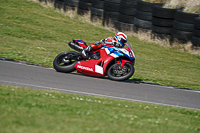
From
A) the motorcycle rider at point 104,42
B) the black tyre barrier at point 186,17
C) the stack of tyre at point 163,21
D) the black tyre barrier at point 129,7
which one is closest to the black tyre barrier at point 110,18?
the black tyre barrier at point 129,7

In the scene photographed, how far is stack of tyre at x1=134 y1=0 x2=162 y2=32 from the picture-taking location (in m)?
18.4

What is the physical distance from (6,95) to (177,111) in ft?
13.4

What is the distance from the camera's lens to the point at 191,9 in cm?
1908

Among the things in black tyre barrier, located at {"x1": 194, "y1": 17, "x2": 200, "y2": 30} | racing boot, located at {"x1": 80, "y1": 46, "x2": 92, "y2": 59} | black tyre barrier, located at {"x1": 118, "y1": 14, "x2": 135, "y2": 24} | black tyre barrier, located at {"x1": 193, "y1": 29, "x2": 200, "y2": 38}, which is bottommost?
racing boot, located at {"x1": 80, "y1": 46, "x2": 92, "y2": 59}

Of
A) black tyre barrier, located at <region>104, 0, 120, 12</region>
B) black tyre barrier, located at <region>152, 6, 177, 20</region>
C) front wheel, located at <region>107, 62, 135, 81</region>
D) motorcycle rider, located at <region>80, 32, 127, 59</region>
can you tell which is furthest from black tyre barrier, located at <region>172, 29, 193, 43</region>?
front wheel, located at <region>107, 62, 135, 81</region>

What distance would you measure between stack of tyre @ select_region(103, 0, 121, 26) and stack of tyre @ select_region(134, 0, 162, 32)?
189cm

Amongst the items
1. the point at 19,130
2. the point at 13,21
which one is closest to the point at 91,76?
the point at 19,130

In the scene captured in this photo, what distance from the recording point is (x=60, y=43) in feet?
53.2

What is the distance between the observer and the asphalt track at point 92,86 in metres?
8.10

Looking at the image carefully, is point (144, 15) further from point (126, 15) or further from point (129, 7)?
point (126, 15)

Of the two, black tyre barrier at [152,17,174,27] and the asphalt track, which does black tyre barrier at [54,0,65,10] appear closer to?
black tyre barrier at [152,17,174,27]

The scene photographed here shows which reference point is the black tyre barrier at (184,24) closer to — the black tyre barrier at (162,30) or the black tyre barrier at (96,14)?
the black tyre barrier at (162,30)

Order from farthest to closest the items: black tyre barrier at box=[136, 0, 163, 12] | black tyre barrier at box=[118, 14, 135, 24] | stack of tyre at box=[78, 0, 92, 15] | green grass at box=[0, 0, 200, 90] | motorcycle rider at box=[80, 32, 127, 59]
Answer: stack of tyre at box=[78, 0, 92, 15] → black tyre barrier at box=[118, 14, 135, 24] → black tyre barrier at box=[136, 0, 163, 12] → green grass at box=[0, 0, 200, 90] → motorcycle rider at box=[80, 32, 127, 59]

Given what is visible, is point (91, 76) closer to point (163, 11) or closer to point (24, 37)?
point (24, 37)
